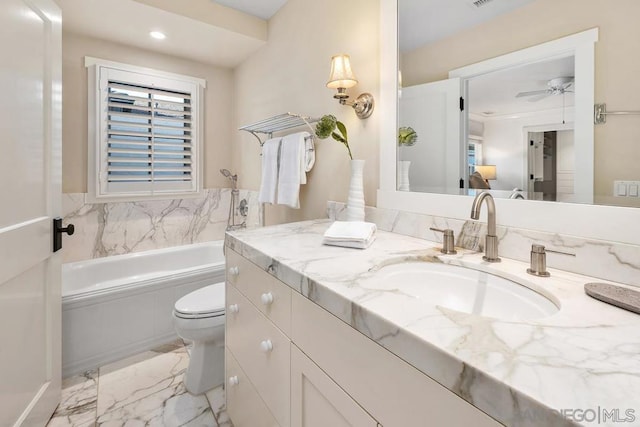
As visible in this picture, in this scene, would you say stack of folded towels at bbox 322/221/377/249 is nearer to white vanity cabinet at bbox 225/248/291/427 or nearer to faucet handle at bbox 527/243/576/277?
white vanity cabinet at bbox 225/248/291/427

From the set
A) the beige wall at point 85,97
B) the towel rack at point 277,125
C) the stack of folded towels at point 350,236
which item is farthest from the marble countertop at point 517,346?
the beige wall at point 85,97

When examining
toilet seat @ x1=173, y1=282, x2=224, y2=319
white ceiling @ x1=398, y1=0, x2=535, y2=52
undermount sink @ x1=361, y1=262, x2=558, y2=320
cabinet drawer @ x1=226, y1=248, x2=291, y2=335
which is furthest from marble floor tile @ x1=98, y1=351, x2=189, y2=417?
white ceiling @ x1=398, y1=0, x2=535, y2=52

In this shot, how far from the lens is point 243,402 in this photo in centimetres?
122

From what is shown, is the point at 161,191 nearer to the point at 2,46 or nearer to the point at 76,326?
the point at 76,326

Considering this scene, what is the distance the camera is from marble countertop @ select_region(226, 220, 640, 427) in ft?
1.23

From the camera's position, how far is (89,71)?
8.08 feet

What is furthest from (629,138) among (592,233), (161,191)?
(161,191)

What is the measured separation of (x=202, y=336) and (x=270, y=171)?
111cm

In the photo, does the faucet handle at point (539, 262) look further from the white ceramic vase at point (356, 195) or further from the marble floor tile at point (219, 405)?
the marble floor tile at point (219, 405)

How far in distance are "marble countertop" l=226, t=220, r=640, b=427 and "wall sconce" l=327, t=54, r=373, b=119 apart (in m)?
0.99

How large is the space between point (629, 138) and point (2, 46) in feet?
6.38

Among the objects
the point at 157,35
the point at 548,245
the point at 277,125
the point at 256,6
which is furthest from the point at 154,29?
the point at 548,245

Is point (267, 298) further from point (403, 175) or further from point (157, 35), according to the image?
point (157, 35)

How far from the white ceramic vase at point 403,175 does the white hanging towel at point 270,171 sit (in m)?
0.94
